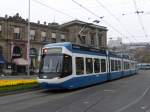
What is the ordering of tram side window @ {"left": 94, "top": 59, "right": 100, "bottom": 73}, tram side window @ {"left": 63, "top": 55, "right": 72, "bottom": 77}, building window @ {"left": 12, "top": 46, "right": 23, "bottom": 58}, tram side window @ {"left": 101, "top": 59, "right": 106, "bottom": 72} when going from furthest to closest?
1. building window @ {"left": 12, "top": 46, "right": 23, "bottom": 58}
2. tram side window @ {"left": 101, "top": 59, "right": 106, "bottom": 72}
3. tram side window @ {"left": 94, "top": 59, "right": 100, "bottom": 73}
4. tram side window @ {"left": 63, "top": 55, "right": 72, "bottom": 77}

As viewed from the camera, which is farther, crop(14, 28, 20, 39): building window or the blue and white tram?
crop(14, 28, 20, 39): building window

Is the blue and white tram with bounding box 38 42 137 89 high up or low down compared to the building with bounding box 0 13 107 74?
down

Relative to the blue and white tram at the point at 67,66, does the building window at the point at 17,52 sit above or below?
above

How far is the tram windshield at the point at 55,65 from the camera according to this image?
20531 mm

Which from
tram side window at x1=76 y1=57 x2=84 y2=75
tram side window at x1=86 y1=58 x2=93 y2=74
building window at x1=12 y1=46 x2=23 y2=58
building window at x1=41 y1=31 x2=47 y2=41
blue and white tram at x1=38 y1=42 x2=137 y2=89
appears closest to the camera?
blue and white tram at x1=38 y1=42 x2=137 y2=89

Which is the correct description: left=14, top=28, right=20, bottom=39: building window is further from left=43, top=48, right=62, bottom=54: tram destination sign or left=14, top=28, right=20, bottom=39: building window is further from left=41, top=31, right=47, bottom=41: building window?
left=43, top=48, right=62, bottom=54: tram destination sign

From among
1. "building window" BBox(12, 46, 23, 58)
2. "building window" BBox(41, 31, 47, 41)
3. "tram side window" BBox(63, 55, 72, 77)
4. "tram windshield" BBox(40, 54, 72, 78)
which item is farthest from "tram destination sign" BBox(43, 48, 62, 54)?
"building window" BBox(41, 31, 47, 41)

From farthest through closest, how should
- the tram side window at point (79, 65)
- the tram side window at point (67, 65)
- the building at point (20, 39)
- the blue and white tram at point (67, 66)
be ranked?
1. the building at point (20, 39)
2. the tram side window at point (79, 65)
3. the tram side window at point (67, 65)
4. the blue and white tram at point (67, 66)

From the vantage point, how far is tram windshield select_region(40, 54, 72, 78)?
20531 mm

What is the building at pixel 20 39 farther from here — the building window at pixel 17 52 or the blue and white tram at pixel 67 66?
the blue and white tram at pixel 67 66

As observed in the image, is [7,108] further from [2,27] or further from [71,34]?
[71,34]

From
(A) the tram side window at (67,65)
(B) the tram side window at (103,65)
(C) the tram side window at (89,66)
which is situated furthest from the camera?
(B) the tram side window at (103,65)

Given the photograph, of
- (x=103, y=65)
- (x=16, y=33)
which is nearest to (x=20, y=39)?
(x=16, y=33)

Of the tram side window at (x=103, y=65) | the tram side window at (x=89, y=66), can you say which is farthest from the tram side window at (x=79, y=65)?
the tram side window at (x=103, y=65)
